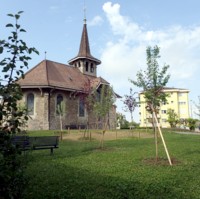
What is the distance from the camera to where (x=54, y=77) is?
112 ft

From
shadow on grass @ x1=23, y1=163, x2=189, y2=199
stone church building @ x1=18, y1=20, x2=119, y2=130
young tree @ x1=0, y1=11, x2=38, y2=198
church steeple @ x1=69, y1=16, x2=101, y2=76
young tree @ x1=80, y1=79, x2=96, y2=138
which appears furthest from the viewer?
church steeple @ x1=69, y1=16, x2=101, y2=76

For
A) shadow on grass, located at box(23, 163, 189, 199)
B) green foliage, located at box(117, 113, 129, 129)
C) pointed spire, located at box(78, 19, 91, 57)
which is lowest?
shadow on grass, located at box(23, 163, 189, 199)

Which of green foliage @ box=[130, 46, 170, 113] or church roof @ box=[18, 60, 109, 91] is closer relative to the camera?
green foliage @ box=[130, 46, 170, 113]

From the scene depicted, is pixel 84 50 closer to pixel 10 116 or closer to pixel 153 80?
pixel 153 80

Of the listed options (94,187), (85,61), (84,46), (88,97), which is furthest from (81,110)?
(94,187)

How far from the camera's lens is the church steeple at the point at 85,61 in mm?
42969

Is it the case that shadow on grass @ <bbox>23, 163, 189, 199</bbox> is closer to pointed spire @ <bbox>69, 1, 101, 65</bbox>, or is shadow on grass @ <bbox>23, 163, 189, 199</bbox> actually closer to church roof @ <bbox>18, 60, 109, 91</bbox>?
church roof @ <bbox>18, 60, 109, 91</bbox>

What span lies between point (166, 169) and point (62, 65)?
32.6 metres

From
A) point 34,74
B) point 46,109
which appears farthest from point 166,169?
point 34,74

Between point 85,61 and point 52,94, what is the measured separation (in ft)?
42.1

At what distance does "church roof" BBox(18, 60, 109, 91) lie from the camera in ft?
103

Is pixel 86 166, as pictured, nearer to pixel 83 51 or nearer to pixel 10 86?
pixel 10 86

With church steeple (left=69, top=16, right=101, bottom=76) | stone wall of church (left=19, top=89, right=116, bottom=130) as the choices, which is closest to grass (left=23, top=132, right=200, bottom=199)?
stone wall of church (left=19, top=89, right=116, bottom=130)

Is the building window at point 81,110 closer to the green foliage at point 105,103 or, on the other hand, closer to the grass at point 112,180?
the green foliage at point 105,103
